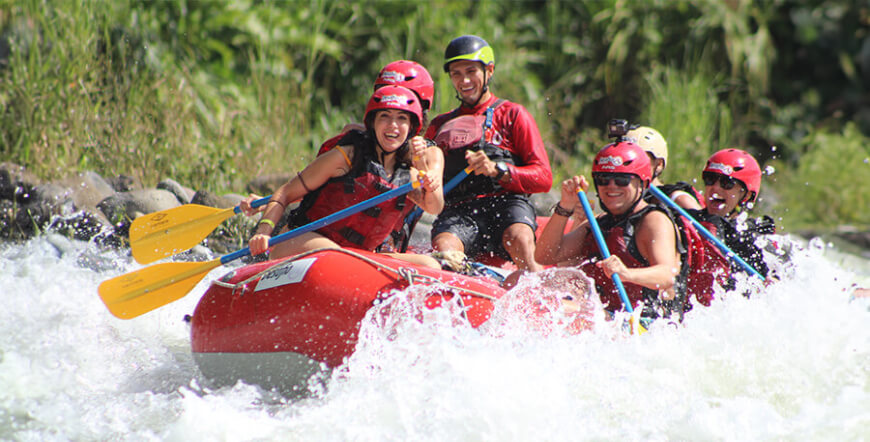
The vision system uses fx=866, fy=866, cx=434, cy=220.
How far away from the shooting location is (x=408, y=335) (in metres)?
3.80

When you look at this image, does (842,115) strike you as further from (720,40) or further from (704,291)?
(704,291)

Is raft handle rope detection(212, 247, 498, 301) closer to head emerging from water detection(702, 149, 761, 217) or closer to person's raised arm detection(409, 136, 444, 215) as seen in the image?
person's raised arm detection(409, 136, 444, 215)

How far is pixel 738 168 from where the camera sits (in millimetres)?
5117

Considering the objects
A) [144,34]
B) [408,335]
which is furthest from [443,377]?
[144,34]

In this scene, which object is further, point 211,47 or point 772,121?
point 772,121

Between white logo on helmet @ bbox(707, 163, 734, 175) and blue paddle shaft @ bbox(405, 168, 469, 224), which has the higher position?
white logo on helmet @ bbox(707, 163, 734, 175)

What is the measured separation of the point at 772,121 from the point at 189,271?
29.8 feet

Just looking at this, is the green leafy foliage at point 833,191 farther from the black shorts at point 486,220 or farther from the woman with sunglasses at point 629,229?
the woman with sunglasses at point 629,229

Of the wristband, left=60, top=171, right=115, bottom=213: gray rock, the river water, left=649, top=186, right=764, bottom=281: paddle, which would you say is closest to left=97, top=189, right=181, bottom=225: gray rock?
left=60, top=171, right=115, bottom=213: gray rock

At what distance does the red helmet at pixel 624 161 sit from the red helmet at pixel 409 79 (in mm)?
1085

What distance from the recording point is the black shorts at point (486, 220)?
5078 mm

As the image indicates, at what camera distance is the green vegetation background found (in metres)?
7.39

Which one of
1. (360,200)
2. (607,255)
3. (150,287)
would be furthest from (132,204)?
(607,255)

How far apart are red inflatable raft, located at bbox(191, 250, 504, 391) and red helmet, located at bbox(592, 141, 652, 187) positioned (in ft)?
2.82
